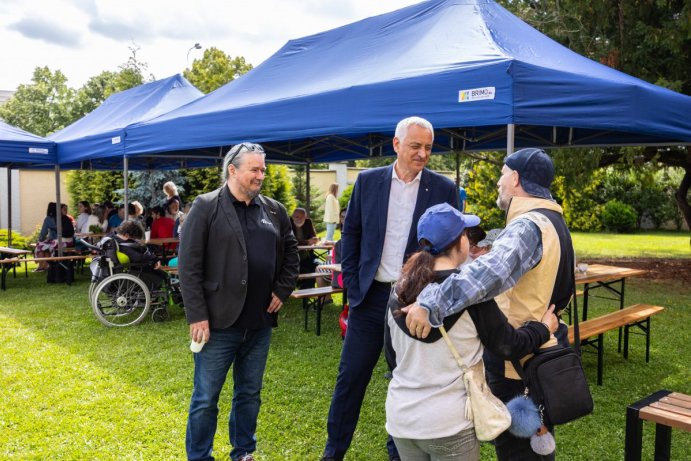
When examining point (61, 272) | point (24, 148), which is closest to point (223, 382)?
point (24, 148)

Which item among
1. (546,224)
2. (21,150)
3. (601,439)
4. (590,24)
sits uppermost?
(590,24)

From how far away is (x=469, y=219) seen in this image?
219 centimetres

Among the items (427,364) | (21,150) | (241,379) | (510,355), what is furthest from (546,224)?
(21,150)

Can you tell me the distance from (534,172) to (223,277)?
5.17ft

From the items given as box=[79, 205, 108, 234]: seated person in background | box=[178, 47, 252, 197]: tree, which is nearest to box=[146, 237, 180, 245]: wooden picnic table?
box=[79, 205, 108, 234]: seated person in background

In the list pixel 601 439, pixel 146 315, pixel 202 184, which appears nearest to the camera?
pixel 601 439

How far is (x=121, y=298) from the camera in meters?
6.75

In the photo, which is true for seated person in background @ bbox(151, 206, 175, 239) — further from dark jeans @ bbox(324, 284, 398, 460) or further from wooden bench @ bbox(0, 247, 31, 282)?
dark jeans @ bbox(324, 284, 398, 460)

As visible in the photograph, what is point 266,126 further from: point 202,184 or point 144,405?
point 202,184

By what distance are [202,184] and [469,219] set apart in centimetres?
1758

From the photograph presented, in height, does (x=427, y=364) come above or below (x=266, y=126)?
below

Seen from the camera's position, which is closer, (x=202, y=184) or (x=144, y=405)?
(x=144, y=405)

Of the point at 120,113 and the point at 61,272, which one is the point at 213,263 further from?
the point at 120,113

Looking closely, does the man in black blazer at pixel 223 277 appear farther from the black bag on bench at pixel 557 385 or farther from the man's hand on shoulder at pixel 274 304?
the black bag on bench at pixel 557 385
